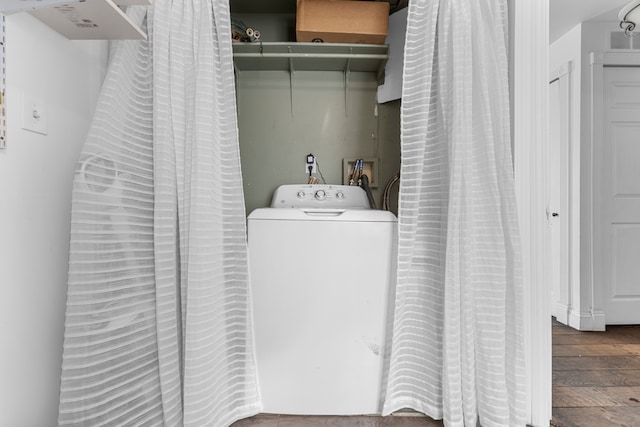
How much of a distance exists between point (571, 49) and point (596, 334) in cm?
215

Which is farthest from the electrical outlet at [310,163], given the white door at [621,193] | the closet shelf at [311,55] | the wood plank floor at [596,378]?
the white door at [621,193]

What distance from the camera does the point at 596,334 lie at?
8.71 ft

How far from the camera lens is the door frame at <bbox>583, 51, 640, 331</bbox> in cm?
279

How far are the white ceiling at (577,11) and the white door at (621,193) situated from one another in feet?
1.32

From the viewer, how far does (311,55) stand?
80.0 inches

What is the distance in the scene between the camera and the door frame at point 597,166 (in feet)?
9.14

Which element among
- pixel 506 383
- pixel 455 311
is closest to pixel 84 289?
pixel 455 311

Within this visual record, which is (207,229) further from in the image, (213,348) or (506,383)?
(506,383)

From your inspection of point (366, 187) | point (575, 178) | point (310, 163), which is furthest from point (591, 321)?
point (310, 163)

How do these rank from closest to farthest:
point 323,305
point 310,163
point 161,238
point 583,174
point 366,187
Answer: point 161,238, point 323,305, point 366,187, point 310,163, point 583,174

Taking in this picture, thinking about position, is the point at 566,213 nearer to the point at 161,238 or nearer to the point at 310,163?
the point at 310,163

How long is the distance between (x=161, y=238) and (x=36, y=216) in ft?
1.18

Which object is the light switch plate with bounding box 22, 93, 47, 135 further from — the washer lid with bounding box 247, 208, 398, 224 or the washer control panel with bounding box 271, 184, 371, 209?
the washer control panel with bounding box 271, 184, 371, 209

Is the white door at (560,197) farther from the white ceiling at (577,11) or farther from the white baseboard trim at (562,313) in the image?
the white ceiling at (577,11)
